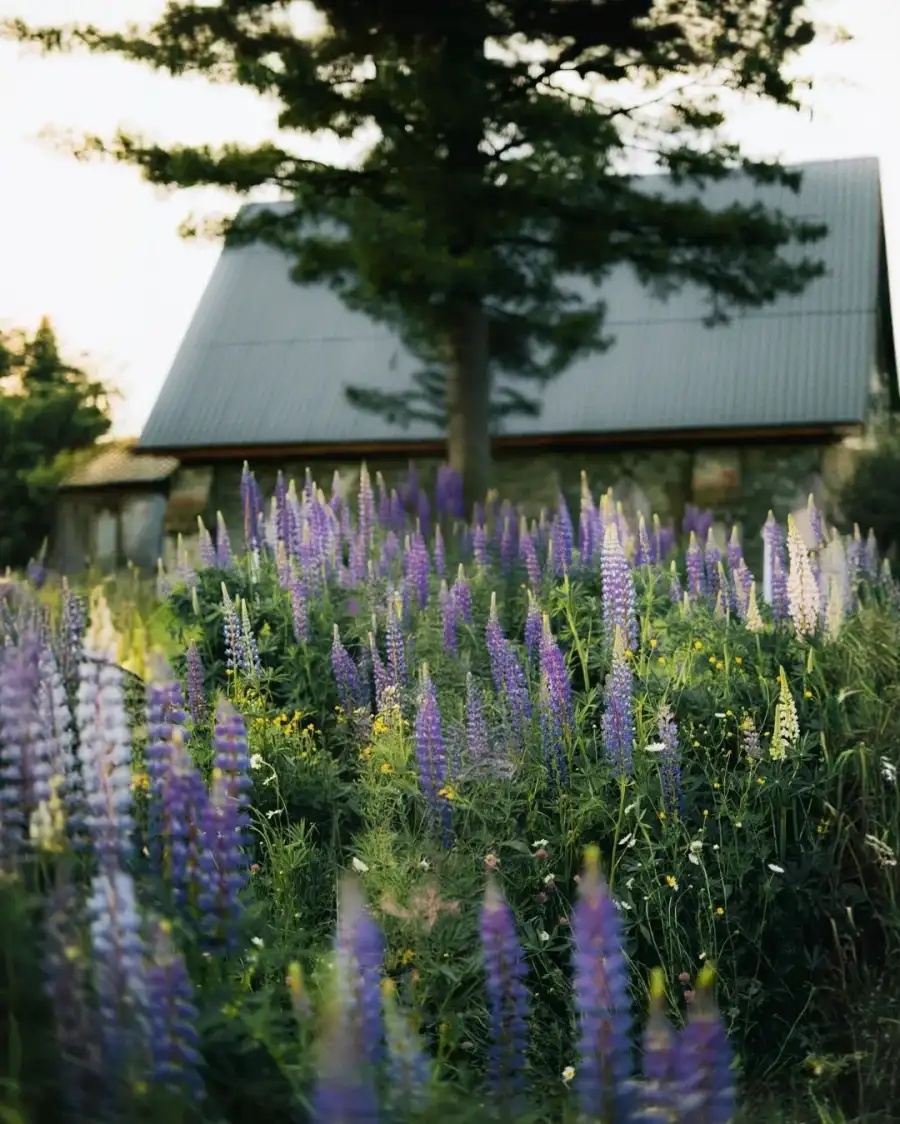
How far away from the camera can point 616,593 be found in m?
6.29

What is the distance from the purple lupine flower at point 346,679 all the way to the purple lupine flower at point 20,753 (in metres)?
3.45

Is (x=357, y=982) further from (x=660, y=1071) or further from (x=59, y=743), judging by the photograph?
(x=59, y=743)

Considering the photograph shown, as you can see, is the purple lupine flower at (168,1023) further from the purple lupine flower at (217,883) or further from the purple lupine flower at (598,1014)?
the purple lupine flower at (598,1014)

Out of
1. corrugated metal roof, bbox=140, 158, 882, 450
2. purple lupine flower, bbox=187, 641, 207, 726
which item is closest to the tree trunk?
corrugated metal roof, bbox=140, 158, 882, 450

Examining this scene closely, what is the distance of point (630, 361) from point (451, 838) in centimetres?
1307

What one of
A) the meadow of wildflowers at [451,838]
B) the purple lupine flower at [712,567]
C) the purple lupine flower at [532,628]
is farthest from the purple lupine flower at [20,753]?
the purple lupine flower at [712,567]

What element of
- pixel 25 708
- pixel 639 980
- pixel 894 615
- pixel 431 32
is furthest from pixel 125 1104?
pixel 431 32

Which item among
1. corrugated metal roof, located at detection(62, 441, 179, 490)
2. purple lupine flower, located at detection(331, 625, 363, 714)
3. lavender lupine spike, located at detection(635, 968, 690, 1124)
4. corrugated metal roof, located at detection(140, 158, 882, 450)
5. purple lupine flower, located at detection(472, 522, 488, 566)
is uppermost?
corrugated metal roof, located at detection(140, 158, 882, 450)

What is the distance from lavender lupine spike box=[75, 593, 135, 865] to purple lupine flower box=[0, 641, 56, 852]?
9cm

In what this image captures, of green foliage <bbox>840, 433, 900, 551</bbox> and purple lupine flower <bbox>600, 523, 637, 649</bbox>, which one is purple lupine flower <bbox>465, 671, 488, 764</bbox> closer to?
purple lupine flower <bbox>600, 523, 637, 649</bbox>

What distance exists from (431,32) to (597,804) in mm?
8339

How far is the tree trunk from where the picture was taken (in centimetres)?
1270

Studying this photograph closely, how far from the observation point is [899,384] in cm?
2300

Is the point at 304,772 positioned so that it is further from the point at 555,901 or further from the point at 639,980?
the point at 639,980
